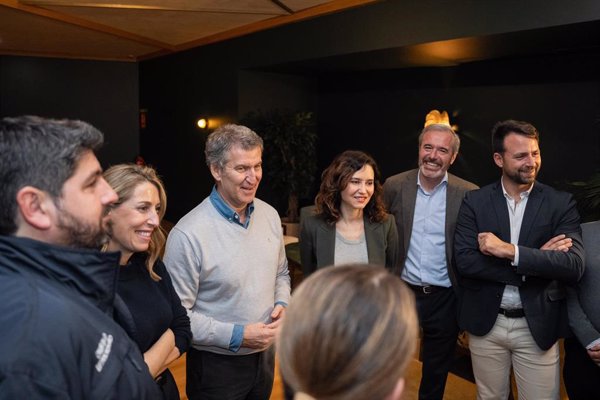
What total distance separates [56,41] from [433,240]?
24.6 feet

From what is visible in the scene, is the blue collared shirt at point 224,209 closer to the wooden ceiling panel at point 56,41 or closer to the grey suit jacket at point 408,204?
the grey suit jacket at point 408,204

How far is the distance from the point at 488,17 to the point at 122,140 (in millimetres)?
8029

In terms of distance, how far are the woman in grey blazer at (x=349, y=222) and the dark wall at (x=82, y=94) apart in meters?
7.16

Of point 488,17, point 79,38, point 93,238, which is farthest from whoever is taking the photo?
point 79,38

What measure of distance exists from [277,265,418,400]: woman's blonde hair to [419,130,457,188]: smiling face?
6.22 ft

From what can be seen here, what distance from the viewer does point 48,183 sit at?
40.9 inches

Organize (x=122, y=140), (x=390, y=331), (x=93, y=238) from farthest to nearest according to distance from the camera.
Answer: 1. (x=122, y=140)
2. (x=93, y=238)
3. (x=390, y=331)

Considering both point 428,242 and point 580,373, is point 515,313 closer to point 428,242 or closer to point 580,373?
point 580,373

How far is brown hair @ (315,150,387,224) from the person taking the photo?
2.55 meters

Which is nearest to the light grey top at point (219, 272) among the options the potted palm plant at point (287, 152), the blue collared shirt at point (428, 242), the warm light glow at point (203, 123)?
the blue collared shirt at point (428, 242)

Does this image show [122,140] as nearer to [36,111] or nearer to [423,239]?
[36,111]

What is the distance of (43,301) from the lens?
0.97m

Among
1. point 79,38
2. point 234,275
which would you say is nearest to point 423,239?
point 234,275

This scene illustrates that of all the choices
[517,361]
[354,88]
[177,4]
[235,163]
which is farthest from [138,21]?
[517,361]
